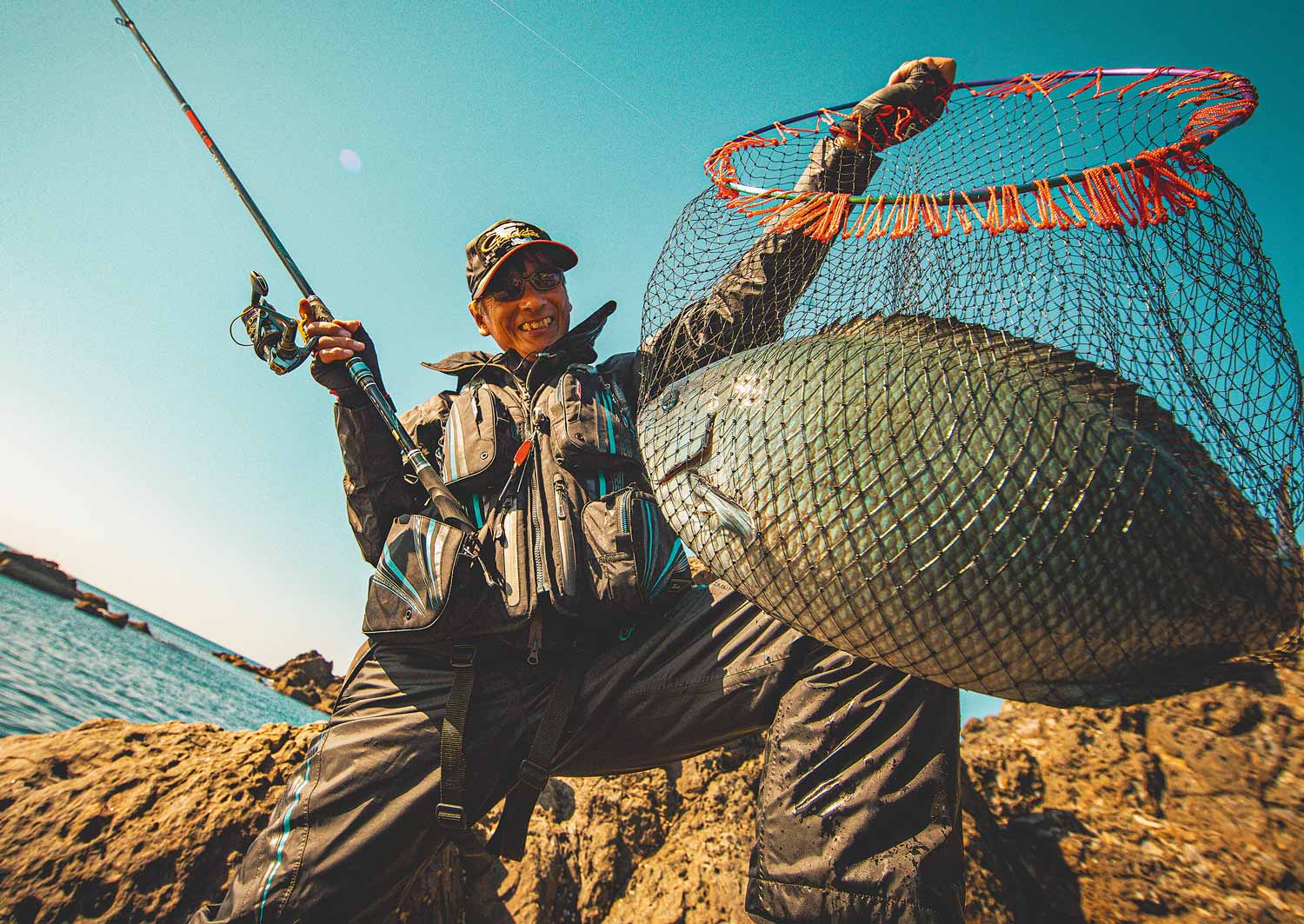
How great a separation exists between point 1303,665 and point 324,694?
4925 centimetres

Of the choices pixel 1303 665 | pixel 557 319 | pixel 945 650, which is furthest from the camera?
pixel 557 319

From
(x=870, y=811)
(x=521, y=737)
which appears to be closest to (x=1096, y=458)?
(x=870, y=811)

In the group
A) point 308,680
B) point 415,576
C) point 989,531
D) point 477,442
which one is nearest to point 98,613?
point 308,680

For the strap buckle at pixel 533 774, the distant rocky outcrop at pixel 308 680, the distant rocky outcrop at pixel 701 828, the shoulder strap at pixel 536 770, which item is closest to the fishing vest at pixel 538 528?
the shoulder strap at pixel 536 770

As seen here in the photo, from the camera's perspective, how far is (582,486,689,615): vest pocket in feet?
6.15

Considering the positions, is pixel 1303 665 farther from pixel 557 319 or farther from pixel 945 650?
pixel 557 319

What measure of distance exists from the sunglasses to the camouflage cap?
0.18 feet

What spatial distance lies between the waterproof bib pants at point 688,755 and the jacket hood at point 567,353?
47.7 inches

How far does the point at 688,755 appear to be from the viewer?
1.98 meters

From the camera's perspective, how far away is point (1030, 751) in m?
3.05

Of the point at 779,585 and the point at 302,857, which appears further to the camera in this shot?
the point at 302,857

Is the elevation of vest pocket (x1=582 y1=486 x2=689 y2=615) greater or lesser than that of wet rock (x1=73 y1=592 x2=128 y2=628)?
greater

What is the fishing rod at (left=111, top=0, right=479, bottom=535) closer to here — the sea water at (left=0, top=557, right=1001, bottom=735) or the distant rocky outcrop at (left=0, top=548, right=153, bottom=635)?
the sea water at (left=0, top=557, right=1001, bottom=735)

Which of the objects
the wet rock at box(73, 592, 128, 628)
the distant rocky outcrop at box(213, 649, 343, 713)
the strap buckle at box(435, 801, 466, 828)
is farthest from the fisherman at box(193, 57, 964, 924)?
the wet rock at box(73, 592, 128, 628)
